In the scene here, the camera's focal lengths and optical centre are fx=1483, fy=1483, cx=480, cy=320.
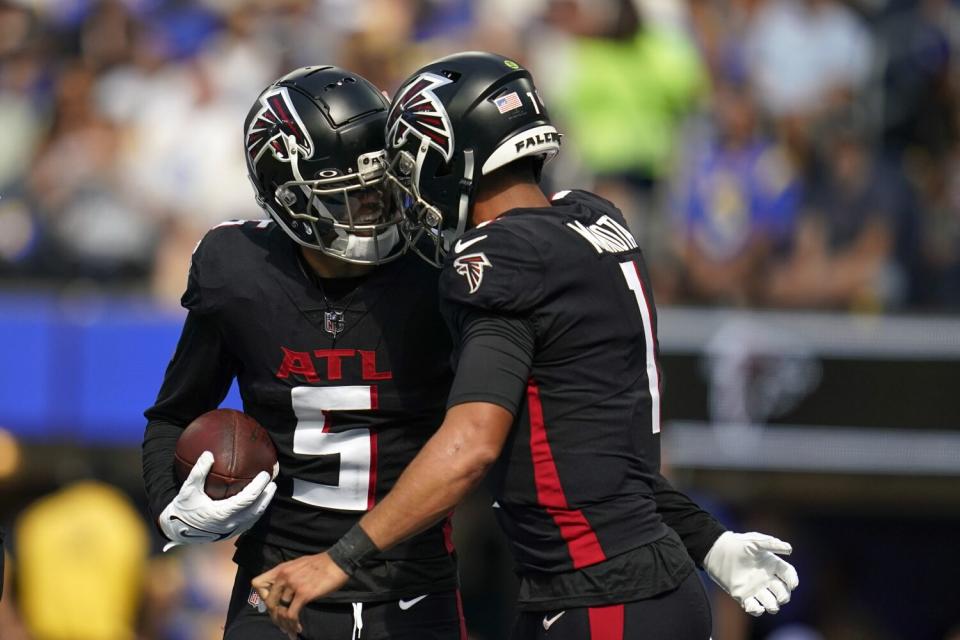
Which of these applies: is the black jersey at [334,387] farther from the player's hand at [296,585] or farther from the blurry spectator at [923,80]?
the blurry spectator at [923,80]

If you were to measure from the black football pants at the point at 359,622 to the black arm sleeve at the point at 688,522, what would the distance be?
2.09 feet

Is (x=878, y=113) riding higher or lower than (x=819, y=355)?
higher

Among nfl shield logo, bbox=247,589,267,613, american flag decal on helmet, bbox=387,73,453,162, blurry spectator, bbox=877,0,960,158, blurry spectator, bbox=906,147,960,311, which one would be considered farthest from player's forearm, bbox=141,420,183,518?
blurry spectator, bbox=877,0,960,158

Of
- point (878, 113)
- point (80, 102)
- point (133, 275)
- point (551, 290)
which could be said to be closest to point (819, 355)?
point (878, 113)

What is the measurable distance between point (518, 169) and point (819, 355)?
Result: 13.6 feet

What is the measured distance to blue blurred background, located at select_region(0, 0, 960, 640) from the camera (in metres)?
7.46

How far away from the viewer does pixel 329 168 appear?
3.78 metres

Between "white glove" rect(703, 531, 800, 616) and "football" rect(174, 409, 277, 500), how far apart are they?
3.90 ft

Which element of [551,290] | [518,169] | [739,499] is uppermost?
[518,169]

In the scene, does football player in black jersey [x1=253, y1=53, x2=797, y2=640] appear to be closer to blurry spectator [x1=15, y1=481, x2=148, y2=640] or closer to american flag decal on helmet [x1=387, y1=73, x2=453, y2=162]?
american flag decal on helmet [x1=387, y1=73, x2=453, y2=162]

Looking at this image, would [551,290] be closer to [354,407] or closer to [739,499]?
[354,407]

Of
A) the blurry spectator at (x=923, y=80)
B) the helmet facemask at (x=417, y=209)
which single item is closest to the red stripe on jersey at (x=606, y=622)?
the helmet facemask at (x=417, y=209)

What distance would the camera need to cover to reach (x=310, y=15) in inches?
376

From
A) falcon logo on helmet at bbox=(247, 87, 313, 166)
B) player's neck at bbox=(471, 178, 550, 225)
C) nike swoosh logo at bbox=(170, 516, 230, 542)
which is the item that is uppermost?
falcon logo on helmet at bbox=(247, 87, 313, 166)
